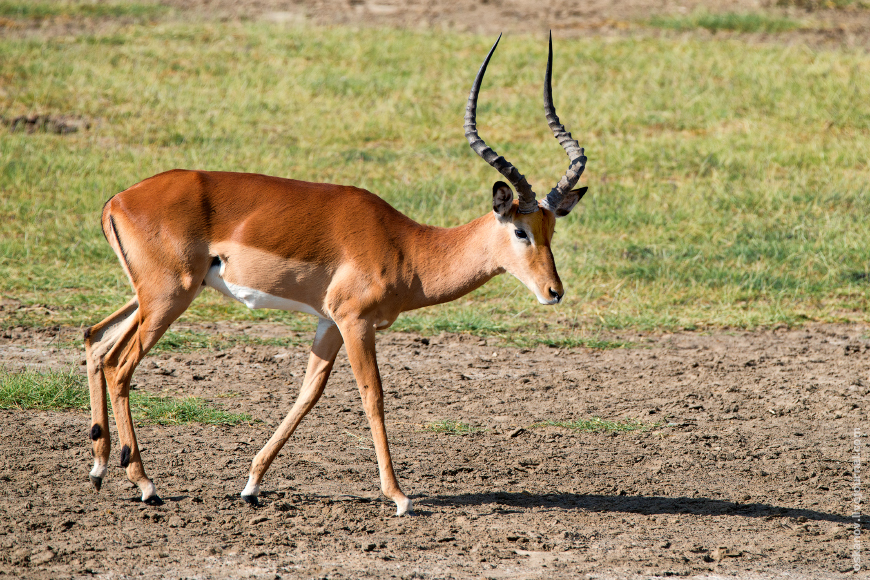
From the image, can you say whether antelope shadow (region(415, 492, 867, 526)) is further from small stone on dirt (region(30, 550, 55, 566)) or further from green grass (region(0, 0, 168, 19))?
green grass (region(0, 0, 168, 19))

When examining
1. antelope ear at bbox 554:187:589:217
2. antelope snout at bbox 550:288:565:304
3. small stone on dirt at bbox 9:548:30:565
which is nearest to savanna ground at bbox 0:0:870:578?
small stone on dirt at bbox 9:548:30:565

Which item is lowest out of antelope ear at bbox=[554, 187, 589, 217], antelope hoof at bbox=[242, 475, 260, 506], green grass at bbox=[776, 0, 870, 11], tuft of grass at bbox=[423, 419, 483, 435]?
tuft of grass at bbox=[423, 419, 483, 435]

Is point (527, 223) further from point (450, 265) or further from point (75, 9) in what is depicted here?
point (75, 9)

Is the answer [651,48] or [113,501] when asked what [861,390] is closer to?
[113,501]

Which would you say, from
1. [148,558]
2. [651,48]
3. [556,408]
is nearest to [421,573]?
[148,558]

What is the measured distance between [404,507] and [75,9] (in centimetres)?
1575

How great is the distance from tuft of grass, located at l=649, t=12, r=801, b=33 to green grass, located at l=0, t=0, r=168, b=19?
8.84 metres

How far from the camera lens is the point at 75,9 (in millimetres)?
18328

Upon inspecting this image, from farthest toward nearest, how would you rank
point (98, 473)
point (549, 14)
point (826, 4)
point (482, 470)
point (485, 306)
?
point (826, 4) < point (549, 14) < point (485, 306) < point (482, 470) < point (98, 473)

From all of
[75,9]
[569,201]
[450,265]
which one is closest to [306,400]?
[450,265]

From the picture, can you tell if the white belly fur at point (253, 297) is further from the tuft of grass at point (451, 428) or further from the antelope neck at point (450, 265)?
the tuft of grass at point (451, 428)

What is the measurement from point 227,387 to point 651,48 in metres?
11.6

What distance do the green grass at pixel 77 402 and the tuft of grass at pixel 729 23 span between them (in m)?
13.8

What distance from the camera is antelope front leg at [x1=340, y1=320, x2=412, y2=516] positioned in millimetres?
4992
